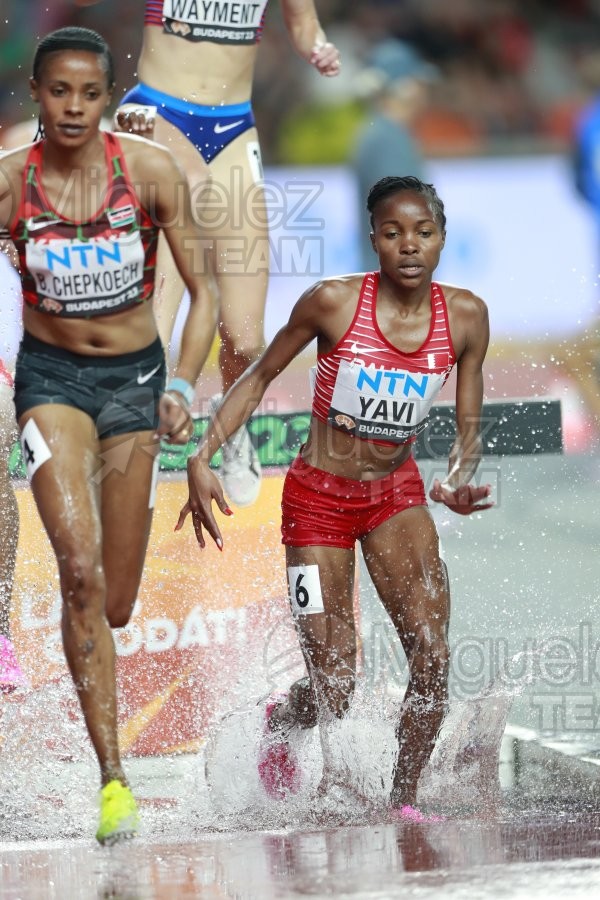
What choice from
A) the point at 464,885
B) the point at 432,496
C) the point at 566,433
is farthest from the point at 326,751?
the point at 566,433

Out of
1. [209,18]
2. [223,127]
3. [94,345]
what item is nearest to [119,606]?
[94,345]

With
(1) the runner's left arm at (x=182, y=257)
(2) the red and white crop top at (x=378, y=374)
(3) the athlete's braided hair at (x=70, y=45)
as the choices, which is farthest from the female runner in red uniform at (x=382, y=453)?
(3) the athlete's braided hair at (x=70, y=45)

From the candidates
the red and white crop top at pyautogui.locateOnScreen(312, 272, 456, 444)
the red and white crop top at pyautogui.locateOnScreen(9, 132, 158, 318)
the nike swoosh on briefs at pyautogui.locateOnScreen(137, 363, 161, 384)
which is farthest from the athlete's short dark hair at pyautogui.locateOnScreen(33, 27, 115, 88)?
the red and white crop top at pyautogui.locateOnScreen(312, 272, 456, 444)

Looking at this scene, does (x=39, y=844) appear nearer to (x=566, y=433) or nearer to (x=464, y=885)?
(x=464, y=885)

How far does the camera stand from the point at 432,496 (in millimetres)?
4859

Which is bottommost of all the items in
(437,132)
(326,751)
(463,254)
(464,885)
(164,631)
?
(464,885)

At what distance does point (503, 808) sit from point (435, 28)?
10388 mm

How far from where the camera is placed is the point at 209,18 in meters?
5.93

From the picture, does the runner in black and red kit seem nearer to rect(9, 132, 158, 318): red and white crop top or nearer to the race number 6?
the race number 6

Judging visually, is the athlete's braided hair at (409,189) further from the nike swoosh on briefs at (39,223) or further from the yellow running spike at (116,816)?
the yellow running spike at (116,816)

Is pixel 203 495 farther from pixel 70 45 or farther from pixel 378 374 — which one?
pixel 70 45

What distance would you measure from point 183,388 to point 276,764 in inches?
69.8

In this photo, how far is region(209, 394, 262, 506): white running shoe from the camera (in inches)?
243

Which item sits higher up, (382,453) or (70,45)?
(70,45)
